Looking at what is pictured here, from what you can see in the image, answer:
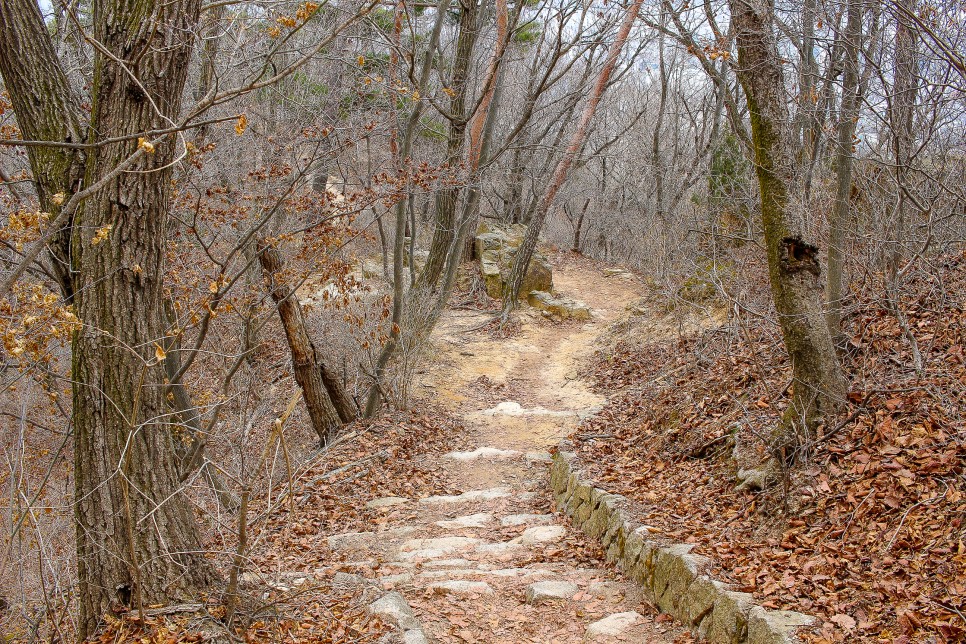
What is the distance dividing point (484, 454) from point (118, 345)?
5.46 meters

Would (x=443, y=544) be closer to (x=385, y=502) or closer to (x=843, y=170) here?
(x=385, y=502)

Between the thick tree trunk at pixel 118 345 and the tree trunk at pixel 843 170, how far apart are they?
4.87m

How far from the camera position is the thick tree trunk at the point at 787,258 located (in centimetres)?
475

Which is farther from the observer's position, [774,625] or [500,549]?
[500,549]

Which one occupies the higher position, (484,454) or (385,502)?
(484,454)

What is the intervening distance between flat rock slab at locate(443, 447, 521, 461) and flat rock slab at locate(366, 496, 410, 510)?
3.82 feet

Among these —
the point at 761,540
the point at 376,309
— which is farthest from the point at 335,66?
the point at 761,540

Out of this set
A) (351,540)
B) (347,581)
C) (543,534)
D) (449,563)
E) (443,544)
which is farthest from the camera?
(351,540)

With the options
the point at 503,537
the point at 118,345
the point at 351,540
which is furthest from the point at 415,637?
the point at 351,540

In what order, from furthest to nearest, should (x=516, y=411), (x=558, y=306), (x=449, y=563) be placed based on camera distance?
(x=558, y=306)
(x=516, y=411)
(x=449, y=563)

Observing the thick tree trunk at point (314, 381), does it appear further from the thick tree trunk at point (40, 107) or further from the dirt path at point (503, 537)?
the thick tree trunk at point (40, 107)

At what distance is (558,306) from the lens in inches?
620

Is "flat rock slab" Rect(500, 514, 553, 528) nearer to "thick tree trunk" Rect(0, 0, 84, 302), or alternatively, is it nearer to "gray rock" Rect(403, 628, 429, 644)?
"gray rock" Rect(403, 628, 429, 644)

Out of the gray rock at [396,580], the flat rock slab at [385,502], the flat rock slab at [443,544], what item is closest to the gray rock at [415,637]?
the gray rock at [396,580]
